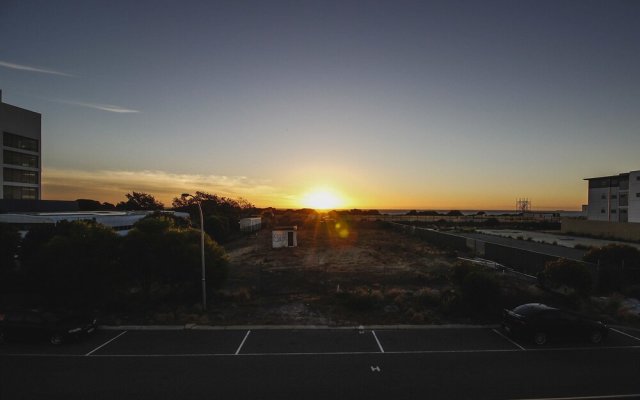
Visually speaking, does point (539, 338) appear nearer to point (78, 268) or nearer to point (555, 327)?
point (555, 327)

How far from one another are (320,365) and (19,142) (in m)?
84.7

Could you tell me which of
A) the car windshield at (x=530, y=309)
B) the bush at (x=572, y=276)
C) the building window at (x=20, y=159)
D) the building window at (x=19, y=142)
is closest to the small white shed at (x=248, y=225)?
the building window at (x=20, y=159)

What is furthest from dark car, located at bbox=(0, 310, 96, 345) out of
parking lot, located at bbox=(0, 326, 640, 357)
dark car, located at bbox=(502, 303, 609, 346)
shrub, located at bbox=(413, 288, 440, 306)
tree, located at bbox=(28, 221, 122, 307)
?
dark car, located at bbox=(502, 303, 609, 346)

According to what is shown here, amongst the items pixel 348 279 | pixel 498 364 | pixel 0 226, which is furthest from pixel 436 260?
pixel 0 226

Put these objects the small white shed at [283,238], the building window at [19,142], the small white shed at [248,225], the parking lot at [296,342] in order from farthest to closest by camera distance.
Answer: the small white shed at [248,225] < the building window at [19,142] < the small white shed at [283,238] < the parking lot at [296,342]

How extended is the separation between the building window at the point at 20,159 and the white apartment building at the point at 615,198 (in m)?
127

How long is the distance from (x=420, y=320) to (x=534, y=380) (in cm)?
657

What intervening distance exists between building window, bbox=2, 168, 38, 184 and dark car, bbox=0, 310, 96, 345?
70.0 metres

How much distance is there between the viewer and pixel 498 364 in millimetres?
13336

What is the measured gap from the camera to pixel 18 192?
7044cm

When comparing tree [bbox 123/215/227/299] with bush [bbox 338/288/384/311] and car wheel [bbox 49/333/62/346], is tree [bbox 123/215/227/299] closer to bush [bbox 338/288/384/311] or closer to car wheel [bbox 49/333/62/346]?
car wheel [bbox 49/333/62/346]

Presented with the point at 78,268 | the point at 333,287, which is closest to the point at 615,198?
the point at 333,287

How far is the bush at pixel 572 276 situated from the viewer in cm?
2220

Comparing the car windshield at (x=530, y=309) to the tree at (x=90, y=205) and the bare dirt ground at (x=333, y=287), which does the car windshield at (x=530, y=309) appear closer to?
the bare dirt ground at (x=333, y=287)
